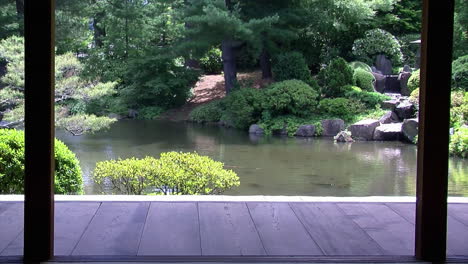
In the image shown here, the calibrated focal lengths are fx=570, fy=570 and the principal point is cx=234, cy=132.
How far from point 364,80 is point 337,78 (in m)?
0.87

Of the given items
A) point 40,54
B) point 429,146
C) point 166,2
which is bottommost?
point 429,146

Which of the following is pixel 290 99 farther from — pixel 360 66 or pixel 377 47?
pixel 377 47

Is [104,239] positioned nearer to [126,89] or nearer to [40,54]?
[40,54]

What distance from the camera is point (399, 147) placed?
12000 mm

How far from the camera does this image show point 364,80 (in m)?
15.9

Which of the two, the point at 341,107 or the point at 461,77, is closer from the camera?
the point at 461,77

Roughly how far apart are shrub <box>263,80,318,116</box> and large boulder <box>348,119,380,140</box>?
1.78 metres

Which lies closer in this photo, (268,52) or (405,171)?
(405,171)

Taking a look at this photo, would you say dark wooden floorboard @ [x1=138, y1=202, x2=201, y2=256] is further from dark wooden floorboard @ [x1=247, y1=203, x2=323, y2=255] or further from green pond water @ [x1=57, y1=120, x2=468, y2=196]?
green pond water @ [x1=57, y1=120, x2=468, y2=196]

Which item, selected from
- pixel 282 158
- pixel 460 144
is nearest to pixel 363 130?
pixel 460 144

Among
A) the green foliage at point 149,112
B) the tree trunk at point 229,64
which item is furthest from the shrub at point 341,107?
the green foliage at point 149,112

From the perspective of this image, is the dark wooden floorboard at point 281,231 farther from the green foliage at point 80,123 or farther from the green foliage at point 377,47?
the green foliage at point 377,47

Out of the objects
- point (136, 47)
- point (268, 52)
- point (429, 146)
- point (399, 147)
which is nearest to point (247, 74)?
point (268, 52)

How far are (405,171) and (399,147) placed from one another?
115 inches
